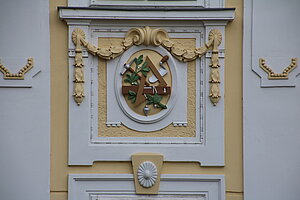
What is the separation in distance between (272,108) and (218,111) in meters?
0.64

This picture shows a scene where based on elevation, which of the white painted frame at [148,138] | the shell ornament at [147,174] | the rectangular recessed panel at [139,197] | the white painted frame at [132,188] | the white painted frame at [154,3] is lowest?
the rectangular recessed panel at [139,197]

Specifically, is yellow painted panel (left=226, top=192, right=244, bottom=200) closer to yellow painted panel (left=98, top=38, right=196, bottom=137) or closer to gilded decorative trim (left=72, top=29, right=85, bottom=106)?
yellow painted panel (left=98, top=38, right=196, bottom=137)

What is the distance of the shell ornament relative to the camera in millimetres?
5250

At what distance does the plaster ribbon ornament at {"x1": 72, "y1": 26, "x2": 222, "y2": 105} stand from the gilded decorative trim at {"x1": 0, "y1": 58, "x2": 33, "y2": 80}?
1.80 feet

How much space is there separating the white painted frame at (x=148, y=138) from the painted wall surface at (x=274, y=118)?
1.23 feet

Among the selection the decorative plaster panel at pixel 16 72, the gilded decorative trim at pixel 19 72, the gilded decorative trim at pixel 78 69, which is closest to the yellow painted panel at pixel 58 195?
the gilded decorative trim at pixel 78 69

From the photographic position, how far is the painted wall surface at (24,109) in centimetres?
525

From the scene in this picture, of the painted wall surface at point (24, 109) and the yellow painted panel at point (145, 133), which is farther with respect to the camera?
the yellow painted panel at point (145, 133)

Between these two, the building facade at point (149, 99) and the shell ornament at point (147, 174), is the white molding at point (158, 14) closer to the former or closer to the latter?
the building facade at point (149, 99)

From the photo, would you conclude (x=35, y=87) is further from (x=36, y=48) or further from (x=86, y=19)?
(x=86, y=19)

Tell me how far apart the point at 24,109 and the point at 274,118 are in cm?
299

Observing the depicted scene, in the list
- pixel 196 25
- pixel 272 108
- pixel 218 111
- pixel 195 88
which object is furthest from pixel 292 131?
pixel 196 25

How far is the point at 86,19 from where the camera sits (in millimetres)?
5234

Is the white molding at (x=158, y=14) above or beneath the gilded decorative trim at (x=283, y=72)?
above
